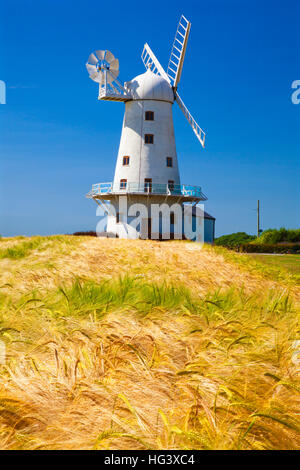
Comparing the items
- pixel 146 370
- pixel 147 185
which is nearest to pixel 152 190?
pixel 147 185

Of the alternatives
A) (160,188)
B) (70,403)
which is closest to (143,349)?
(70,403)

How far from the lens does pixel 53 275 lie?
22.0 ft

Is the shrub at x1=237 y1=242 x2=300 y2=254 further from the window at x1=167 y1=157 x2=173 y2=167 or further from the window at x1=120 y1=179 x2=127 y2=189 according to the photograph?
the window at x1=120 y1=179 x2=127 y2=189

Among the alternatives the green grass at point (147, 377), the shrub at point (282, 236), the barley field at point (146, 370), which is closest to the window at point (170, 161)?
the shrub at point (282, 236)

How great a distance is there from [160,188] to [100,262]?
2160 cm

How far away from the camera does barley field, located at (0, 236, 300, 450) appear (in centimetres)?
230

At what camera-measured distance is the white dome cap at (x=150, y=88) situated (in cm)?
3070

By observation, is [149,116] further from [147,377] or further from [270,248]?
[147,377]

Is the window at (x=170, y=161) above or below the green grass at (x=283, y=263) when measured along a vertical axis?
above

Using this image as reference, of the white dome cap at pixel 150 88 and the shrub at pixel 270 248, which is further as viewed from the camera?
the white dome cap at pixel 150 88

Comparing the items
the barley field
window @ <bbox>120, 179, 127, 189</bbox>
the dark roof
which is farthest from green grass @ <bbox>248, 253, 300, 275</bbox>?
the dark roof

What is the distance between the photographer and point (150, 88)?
30.8m

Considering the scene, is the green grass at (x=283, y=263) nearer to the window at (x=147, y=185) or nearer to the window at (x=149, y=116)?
the window at (x=147, y=185)
